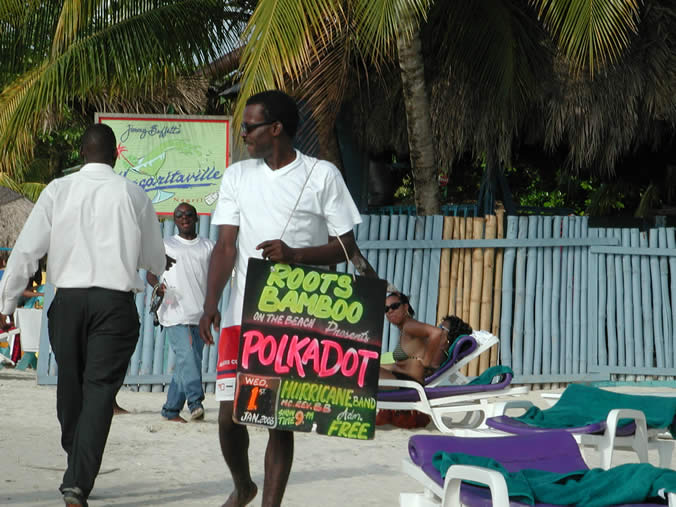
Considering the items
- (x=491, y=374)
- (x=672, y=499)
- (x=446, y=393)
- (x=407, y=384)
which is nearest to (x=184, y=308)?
(x=407, y=384)

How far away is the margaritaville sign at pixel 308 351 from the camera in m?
3.83

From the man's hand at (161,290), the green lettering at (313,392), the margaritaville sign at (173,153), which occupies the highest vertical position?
the margaritaville sign at (173,153)

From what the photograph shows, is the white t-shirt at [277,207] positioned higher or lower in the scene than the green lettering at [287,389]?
higher

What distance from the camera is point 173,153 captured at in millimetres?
11805

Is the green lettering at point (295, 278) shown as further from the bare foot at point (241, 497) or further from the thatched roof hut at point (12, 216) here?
the thatched roof hut at point (12, 216)

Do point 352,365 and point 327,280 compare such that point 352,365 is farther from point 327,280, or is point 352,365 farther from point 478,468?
point 478,468

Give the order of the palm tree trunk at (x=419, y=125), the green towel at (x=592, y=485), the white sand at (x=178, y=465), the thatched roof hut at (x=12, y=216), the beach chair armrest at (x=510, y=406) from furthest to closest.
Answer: the thatched roof hut at (x=12, y=216) → the palm tree trunk at (x=419, y=125) → the beach chair armrest at (x=510, y=406) → the white sand at (x=178, y=465) → the green towel at (x=592, y=485)

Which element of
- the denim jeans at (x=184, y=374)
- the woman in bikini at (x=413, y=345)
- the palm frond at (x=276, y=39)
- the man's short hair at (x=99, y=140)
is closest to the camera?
the man's short hair at (x=99, y=140)

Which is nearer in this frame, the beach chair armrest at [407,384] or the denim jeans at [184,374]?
the beach chair armrest at [407,384]

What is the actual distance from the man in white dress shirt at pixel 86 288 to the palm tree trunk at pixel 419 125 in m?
6.62

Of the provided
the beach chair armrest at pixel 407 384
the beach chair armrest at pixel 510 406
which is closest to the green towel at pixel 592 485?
the beach chair armrest at pixel 510 406

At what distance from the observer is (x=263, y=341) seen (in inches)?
152

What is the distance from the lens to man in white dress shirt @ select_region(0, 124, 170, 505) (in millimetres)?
4402

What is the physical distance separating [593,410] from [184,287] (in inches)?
148
